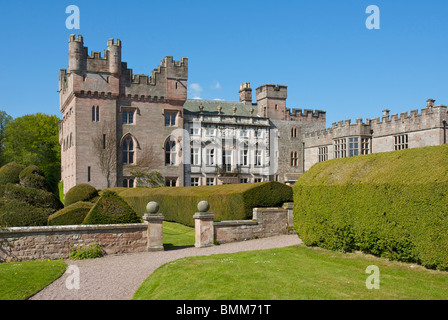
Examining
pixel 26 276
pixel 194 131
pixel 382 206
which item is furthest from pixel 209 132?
pixel 26 276

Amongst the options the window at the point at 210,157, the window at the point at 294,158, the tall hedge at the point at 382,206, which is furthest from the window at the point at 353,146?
the tall hedge at the point at 382,206

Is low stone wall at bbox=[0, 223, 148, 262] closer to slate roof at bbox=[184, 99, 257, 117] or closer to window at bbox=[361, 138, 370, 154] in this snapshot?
window at bbox=[361, 138, 370, 154]

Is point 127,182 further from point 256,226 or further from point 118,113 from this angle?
point 256,226

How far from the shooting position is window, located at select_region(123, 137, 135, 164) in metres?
39.6

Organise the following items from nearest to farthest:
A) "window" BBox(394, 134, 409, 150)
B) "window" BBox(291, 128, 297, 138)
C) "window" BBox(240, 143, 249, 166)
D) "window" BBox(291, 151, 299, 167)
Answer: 1. "window" BBox(394, 134, 409, 150)
2. "window" BBox(240, 143, 249, 166)
3. "window" BBox(291, 151, 299, 167)
4. "window" BBox(291, 128, 297, 138)

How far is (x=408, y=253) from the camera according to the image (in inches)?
424

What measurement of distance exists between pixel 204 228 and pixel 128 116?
2591 cm

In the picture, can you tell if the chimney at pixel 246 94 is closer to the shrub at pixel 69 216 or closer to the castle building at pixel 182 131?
the castle building at pixel 182 131

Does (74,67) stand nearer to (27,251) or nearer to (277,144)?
(277,144)

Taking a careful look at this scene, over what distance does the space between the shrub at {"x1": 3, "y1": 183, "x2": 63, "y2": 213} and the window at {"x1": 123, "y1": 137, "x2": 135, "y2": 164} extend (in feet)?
71.0

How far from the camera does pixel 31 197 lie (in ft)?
56.4

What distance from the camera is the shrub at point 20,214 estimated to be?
14.4m

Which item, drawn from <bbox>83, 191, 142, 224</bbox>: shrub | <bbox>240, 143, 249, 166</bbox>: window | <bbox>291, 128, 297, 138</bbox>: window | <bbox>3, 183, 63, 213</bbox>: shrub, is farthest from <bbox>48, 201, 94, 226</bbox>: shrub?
<bbox>291, 128, 297, 138</bbox>: window

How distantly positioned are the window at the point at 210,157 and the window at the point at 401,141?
16.4 m
